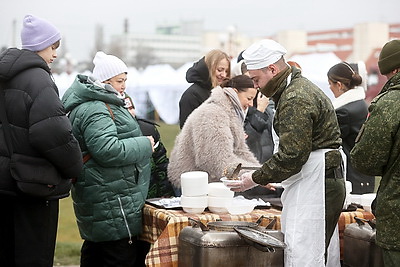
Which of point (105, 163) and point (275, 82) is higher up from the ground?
point (275, 82)

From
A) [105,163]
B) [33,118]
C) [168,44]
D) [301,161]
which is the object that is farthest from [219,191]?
[168,44]

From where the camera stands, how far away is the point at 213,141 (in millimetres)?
4852

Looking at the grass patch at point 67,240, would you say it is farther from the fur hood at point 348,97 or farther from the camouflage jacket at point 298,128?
the camouflage jacket at point 298,128

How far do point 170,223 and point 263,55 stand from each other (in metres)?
1.21

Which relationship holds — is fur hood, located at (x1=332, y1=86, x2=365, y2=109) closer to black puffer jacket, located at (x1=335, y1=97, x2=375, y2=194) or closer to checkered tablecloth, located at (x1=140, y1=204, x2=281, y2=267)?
black puffer jacket, located at (x1=335, y1=97, x2=375, y2=194)

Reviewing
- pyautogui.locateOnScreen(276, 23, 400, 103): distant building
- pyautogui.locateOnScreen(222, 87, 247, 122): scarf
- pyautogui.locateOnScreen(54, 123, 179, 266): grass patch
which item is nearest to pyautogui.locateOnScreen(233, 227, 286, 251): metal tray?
pyautogui.locateOnScreen(222, 87, 247, 122): scarf

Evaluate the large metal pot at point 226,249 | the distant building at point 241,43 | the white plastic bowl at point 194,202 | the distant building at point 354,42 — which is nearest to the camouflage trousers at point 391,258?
the large metal pot at point 226,249

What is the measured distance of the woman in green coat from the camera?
4.44 metres

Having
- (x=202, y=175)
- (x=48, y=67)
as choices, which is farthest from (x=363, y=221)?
(x=48, y=67)

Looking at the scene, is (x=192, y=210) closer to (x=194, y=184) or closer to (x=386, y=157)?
(x=194, y=184)

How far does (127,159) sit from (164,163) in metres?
0.99

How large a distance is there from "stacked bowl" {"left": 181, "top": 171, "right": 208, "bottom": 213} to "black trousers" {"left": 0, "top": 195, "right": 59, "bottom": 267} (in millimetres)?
894

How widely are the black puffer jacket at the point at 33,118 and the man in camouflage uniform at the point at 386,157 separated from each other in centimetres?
158

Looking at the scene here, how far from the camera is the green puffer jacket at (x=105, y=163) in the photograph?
175 inches
